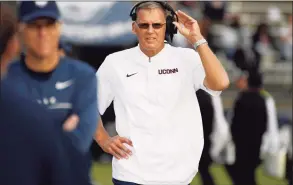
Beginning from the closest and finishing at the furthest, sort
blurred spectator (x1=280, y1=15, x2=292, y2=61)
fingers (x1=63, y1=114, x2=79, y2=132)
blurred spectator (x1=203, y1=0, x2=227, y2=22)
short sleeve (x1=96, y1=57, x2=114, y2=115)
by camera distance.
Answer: fingers (x1=63, y1=114, x2=79, y2=132) → short sleeve (x1=96, y1=57, x2=114, y2=115) → blurred spectator (x1=203, y1=0, x2=227, y2=22) → blurred spectator (x1=280, y1=15, x2=292, y2=61)

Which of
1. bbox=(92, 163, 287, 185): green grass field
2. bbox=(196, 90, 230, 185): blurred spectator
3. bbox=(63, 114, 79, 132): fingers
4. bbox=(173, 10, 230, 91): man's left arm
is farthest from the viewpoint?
bbox=(92, 163, 287, 185): green grass field

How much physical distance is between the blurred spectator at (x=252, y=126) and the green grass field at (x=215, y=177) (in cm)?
165

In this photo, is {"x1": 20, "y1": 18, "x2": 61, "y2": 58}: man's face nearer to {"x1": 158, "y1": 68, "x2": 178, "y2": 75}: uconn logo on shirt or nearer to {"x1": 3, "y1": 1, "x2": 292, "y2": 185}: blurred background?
{"x1": 158, "y1": 68, "x2": 178, "y2": 75}: uconn logo on shirt

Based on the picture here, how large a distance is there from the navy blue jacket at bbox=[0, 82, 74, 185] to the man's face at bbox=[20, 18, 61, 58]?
1110 mm

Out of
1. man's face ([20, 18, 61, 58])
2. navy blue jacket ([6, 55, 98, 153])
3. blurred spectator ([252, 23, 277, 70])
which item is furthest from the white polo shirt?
blurred spectator ([252, 23, 277, 70])

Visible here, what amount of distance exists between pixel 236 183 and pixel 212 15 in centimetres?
760

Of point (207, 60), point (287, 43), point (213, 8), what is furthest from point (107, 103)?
point (287, 43)

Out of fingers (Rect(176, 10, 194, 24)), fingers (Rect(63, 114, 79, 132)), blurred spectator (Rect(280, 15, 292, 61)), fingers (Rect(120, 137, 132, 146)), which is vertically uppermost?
fingers (Rect(176, 10, 194, 24))

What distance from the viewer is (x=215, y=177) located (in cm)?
1200

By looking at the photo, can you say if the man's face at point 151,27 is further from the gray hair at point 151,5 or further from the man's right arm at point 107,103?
the man's right arm at point 107,103

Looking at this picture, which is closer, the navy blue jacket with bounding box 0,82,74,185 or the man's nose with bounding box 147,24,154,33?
the navy blue jacket with bounding box 0,82,74,185

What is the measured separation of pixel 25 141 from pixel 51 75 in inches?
51.9

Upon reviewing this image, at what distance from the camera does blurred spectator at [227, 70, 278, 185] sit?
940cm

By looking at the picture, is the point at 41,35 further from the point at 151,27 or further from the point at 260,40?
the point at 260,40
